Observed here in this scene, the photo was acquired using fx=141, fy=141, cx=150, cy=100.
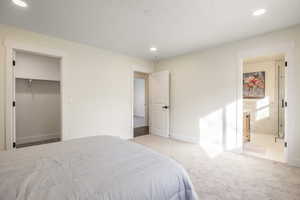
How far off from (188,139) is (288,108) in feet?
7.34

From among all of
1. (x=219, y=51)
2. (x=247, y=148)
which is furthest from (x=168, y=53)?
(x=247, y=148)

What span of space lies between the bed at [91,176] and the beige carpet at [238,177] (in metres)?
0.99

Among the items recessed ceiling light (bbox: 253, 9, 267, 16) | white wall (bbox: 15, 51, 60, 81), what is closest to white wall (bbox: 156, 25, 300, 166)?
recessed ceiling light (bbox: 253, 9, 267, 16)

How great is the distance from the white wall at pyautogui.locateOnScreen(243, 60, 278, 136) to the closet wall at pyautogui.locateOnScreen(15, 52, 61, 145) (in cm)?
607

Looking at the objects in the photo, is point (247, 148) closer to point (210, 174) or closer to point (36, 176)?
point (210, 174)

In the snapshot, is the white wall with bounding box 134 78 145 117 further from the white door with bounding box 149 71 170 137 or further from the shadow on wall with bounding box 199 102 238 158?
the shadow on wall with bounding box 199 102 238 158

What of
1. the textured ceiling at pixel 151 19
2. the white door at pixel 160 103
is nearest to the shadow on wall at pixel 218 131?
the white door at pixel 160 103

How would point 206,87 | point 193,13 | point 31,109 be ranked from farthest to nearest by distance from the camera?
point 31,109 → point 206,87 → point 193,13

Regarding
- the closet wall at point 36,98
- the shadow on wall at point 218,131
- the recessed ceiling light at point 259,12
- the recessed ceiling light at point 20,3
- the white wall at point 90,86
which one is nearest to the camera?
the recessed ceiling light at point 20,3

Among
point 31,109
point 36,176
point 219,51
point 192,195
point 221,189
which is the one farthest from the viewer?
point 31,109

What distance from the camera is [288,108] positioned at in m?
2.56

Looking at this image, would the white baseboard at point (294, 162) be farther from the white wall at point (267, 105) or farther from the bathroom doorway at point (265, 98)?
the white wall at point (267, 105)

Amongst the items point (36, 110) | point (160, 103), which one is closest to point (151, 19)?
point (160, 103)

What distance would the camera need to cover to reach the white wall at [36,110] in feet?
12.4
